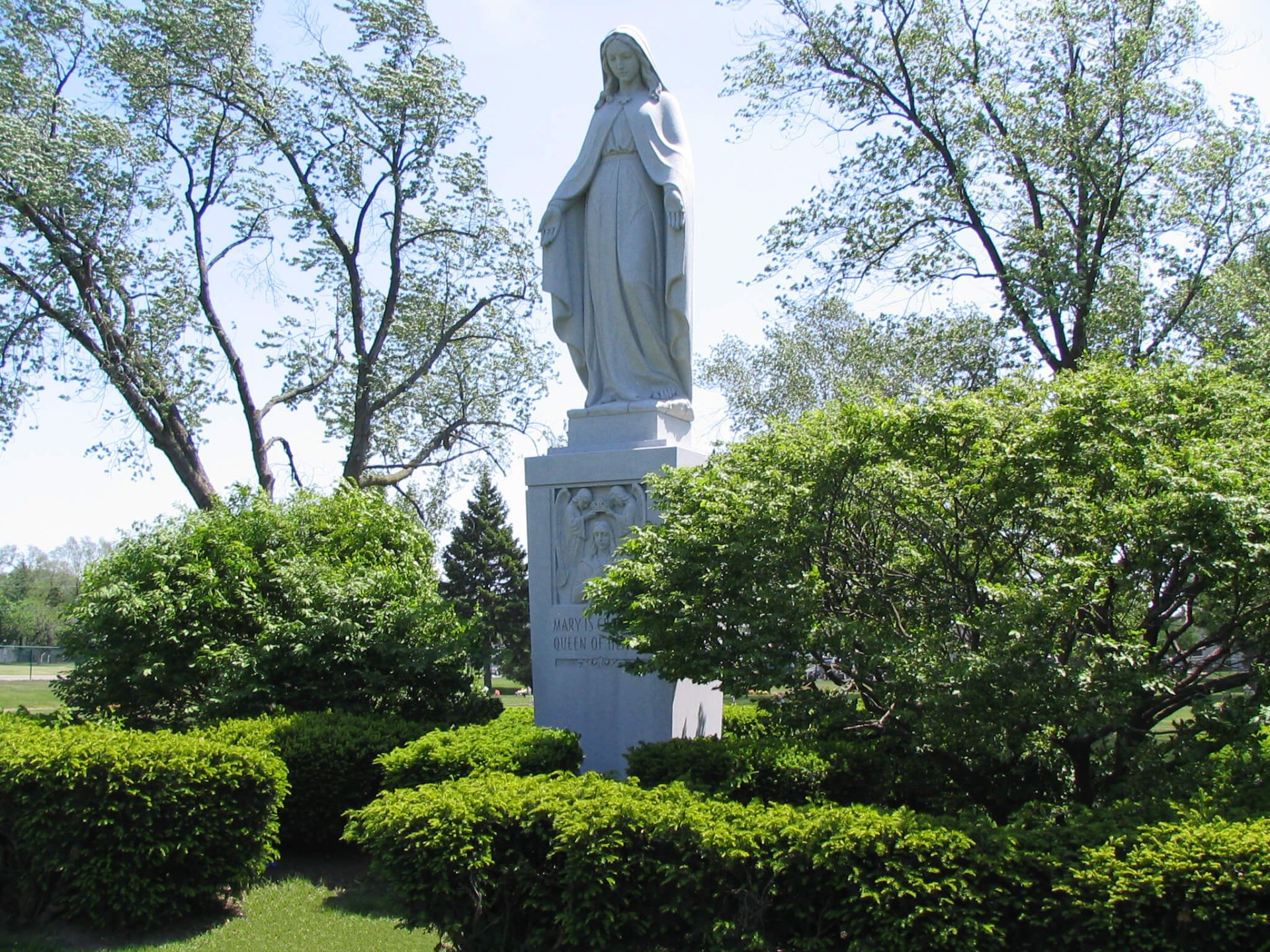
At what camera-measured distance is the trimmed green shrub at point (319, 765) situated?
7.52m

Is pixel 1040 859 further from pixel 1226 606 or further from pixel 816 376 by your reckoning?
pixel 816 376

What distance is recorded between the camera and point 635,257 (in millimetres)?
8844

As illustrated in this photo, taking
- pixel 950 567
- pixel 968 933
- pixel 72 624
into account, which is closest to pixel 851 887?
pixel 968 933

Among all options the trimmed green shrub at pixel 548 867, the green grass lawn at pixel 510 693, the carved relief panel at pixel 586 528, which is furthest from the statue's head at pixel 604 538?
the green grass lawn at pixel 510 693

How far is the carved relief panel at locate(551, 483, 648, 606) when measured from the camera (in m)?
8.34

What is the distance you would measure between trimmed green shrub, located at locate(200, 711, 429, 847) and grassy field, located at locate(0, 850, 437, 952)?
63cm

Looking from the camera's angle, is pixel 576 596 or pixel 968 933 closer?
pixel 968 933

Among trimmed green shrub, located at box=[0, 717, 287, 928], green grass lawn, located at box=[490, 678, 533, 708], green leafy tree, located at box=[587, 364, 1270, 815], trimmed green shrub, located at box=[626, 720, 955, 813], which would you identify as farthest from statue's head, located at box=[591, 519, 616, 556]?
green grass lawn, located at box=[490, 678, 533, 708]

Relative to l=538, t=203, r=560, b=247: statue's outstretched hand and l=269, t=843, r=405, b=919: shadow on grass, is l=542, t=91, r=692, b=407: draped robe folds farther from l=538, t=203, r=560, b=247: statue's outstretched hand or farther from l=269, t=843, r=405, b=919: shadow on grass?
l=269, t=843, r=405, b=919: shadow on grass

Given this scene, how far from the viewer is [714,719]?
8711mm

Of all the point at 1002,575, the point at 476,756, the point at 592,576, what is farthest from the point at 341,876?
the point at 1002,575

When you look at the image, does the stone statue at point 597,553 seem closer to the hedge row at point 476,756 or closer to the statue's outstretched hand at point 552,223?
the hedge row at point 476,756

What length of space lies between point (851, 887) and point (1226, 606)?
8.32 ft

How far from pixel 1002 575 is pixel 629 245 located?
175 inches
